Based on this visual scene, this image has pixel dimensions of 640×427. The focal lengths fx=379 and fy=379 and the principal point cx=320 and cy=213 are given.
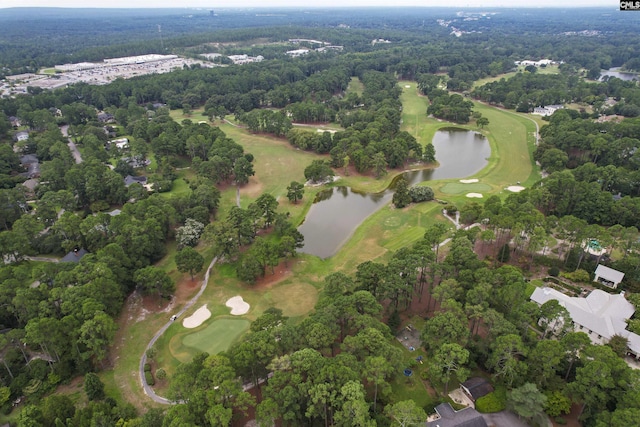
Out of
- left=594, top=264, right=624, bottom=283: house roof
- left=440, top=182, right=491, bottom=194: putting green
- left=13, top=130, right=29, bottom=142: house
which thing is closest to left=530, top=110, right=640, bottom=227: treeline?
left=440, top=182, right=491, bottom=194: putting green

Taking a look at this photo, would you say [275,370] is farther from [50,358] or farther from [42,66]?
[42,66]

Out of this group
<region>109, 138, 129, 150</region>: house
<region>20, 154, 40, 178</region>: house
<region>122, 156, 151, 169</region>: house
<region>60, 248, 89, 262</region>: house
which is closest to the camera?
<region>60, 248, 89, 262</region>: house

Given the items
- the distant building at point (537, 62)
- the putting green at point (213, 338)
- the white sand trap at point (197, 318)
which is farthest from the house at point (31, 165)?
the distant building at point (537, 62)

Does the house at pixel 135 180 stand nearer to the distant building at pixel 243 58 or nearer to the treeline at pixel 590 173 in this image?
the treeline at pixel 590 173

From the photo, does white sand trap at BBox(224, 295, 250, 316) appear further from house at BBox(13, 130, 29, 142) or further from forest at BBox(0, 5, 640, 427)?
house at BBox(13, 130, 29, 142)

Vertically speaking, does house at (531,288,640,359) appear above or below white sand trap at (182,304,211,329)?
above

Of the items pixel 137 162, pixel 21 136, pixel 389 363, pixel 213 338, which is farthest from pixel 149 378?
pixel 21 136
